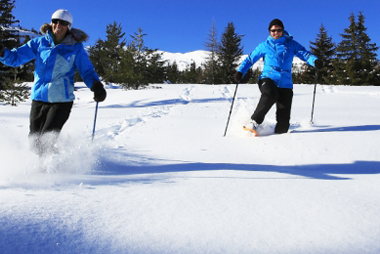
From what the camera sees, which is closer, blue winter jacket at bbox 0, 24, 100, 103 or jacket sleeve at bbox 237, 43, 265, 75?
blue winter jacket at bbox 0, 24, 100, 103

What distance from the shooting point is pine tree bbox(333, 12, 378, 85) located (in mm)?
29234

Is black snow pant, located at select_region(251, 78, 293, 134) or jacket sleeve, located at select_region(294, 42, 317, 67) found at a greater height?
jacket sleeve, located at select_region(294, 42, 317, 67)

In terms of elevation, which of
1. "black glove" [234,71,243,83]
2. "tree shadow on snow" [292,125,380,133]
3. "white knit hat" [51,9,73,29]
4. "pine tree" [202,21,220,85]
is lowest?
"tree shadow on snow" [292,125,380,133]

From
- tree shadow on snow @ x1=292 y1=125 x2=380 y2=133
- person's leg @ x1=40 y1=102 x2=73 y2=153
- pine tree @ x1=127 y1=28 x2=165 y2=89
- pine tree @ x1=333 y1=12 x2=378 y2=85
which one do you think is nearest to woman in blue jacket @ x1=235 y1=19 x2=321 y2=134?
tree shadow on snow @ x1=292 y1=125 x2=380 y2=133

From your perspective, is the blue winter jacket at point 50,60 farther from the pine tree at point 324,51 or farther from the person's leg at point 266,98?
the pine tree at point 324,51

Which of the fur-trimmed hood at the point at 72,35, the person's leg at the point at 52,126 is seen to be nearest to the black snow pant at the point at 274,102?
the fur-trimmed hood at the point at 72,35

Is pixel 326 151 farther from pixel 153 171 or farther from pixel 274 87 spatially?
pixel 153 171

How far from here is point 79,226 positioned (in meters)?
1.44

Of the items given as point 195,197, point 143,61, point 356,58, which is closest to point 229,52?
point 356,58

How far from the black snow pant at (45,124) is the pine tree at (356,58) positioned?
32.5 m

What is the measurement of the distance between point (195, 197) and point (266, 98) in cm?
287

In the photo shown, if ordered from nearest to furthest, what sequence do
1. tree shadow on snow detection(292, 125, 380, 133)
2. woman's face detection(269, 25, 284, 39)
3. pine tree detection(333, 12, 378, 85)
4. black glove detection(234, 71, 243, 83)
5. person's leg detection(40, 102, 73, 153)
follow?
person's leg detection(40, 102, 73, 153)
woman's face detection(269, 25, 284, 39)
black glove detection(234, 71, 243, 83)
tree shadow on snow detection(292, 125, 380, 133)
pine tree detection(333, 12, 378, 85)

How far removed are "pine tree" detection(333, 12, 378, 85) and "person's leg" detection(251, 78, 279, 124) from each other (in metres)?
29.6

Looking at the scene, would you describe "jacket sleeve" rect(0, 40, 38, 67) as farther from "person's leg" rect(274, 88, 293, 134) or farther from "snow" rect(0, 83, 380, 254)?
"person's leg" rect(274, 88, 293, 134)
